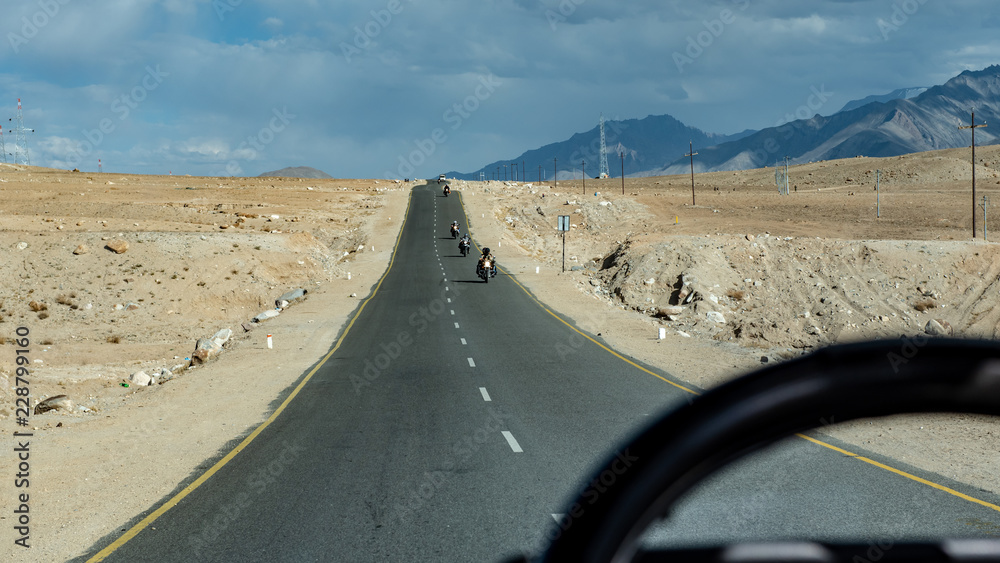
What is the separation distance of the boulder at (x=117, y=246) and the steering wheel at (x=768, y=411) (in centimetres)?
5155

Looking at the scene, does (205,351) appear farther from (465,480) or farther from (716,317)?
(716,317)

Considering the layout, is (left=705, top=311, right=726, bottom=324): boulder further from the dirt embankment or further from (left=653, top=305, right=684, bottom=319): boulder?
(left=653, top=305, right=684, bottom=319): boulder

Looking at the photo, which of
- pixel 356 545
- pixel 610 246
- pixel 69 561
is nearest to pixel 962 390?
pixel 356 545

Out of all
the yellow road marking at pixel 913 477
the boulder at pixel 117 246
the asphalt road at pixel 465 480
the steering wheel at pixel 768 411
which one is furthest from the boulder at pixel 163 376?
the boulder at pixel 117 246

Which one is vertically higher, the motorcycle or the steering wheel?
the steering wheel

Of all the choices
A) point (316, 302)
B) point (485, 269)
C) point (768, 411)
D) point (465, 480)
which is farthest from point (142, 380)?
point (768, 411)

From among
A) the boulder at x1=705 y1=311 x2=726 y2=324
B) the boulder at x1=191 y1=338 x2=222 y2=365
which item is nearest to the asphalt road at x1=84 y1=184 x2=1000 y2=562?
the boulder at x1=191 y1=338 x2=222 y2=365

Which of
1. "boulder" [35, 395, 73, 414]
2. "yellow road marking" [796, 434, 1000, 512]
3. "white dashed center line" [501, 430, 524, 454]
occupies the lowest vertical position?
"boulder" [35, 395, 73, 414]

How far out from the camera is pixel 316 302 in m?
40.0

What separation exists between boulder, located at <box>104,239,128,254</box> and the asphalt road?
31.6 metres

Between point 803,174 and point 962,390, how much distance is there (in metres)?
172

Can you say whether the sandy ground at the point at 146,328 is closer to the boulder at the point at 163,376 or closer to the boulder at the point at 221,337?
the boulder at the point at 221,337

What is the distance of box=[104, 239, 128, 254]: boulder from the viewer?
46.8 metres

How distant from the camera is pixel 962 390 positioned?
1.00 m
